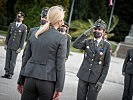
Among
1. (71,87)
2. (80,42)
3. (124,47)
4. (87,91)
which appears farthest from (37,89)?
(124,47)

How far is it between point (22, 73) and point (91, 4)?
3477 centimetres

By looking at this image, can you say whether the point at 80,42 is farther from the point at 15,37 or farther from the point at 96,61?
the point at 15,37

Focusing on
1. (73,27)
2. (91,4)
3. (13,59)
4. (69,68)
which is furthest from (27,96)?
(91,4)

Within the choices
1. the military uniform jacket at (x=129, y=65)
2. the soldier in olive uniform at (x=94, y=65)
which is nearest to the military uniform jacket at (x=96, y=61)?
the soldier in olive uniform at (x=94, y=65)

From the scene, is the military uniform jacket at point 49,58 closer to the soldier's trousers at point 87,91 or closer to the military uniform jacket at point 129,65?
the soldier's trousers at point 87,91

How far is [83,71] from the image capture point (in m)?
7.73

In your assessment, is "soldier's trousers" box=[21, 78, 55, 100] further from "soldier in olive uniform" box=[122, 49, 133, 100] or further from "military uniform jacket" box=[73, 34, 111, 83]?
"soldier in olive uniform" box=[122, 49, 133, 100]

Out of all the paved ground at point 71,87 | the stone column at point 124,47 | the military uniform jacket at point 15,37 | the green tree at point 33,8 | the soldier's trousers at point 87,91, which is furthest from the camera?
the green tree at point 33,8

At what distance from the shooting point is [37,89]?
17.0 feet

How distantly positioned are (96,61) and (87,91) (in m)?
0.57

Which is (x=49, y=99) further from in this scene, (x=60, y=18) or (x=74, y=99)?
(x=74, y=99)

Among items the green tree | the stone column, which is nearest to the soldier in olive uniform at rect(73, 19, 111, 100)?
the stone column

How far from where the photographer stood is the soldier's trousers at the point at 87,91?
7519 millimetres

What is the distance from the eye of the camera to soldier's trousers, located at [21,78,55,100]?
5141 millimetres
